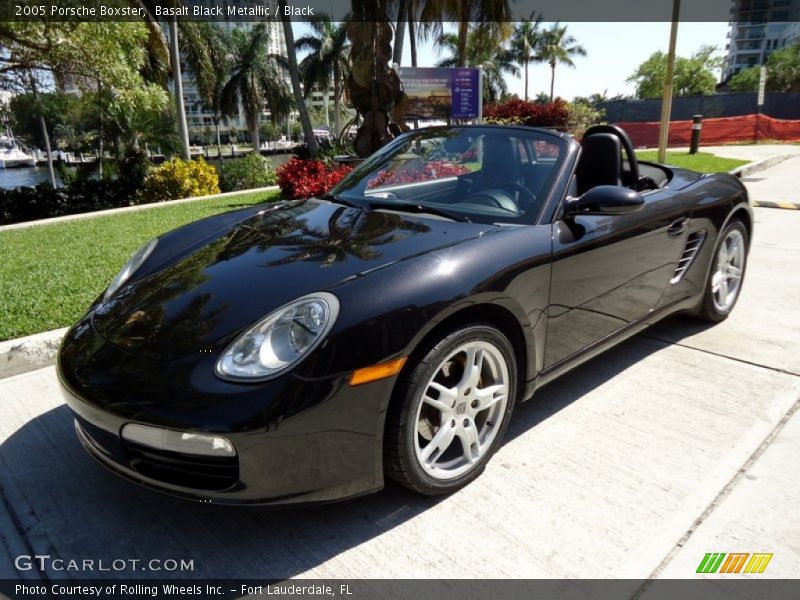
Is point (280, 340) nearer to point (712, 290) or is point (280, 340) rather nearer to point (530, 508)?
point (530, 508)

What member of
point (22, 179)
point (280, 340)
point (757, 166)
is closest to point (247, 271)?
point (280, 340)

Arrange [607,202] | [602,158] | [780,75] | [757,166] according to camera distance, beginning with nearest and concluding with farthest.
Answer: [607,202]
[602,158]
[757,166]
[780,75]

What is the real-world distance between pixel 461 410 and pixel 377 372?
501 mm

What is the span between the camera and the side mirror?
8.23ft

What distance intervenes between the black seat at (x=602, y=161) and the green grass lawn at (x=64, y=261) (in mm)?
3352

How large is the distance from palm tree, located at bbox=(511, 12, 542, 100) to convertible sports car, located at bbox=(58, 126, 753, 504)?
2135 inches

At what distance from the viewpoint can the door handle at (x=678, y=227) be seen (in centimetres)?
315

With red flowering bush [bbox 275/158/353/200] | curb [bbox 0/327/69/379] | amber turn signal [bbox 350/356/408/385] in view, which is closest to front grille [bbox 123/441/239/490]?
amber turn signal [bbox 350/356/408/385]

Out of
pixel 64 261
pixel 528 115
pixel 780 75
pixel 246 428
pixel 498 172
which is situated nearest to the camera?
pixel 246 428

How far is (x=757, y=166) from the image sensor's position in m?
13.6

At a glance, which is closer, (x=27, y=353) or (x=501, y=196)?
(x=501, y=196)

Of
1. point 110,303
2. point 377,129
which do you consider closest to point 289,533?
point 110,303

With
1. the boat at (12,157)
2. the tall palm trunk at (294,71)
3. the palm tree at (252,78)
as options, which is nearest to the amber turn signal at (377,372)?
the tall palm trunk at (294,71)

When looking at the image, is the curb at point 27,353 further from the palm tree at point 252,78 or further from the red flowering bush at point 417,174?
the palm tree at point 252,78
